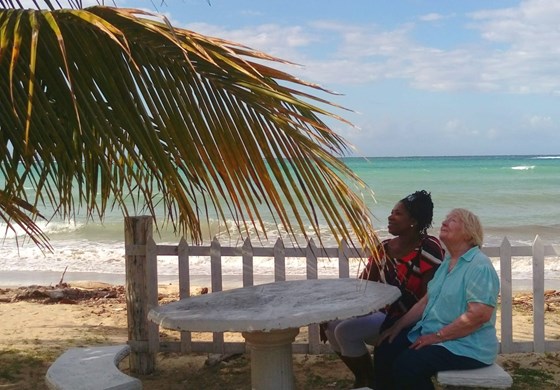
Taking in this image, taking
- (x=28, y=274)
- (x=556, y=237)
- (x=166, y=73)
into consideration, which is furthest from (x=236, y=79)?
(x=556, y=237)

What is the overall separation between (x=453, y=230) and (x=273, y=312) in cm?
117

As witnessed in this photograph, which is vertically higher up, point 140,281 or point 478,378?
point 140,281

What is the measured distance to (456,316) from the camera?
3625mm

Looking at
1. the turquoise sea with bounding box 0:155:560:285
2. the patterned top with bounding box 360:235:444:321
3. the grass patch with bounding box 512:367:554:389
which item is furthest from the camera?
the turquoise sea with bounding box 0:155:560:285

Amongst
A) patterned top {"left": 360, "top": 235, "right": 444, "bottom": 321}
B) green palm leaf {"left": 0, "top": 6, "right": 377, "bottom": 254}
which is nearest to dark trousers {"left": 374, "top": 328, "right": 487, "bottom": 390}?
patterned top {"left": 360, "top": 235, "right": 444, "bottom": 321}

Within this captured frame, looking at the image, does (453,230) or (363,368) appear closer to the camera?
(453,230)

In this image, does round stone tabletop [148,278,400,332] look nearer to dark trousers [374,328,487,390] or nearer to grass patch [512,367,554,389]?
dark trousers [374,328,487,390]

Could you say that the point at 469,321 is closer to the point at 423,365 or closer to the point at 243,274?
the point at 423,365

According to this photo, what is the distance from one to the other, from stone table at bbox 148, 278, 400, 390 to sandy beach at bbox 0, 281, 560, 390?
1.26m

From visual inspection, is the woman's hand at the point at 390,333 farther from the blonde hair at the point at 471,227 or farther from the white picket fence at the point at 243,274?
the white picket fence at the point at 243,274

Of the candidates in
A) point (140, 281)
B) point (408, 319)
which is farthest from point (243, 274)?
point (408, 319)

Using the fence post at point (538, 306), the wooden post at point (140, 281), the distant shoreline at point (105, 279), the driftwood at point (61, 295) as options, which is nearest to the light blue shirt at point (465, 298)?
the fence post at point (538, 306)

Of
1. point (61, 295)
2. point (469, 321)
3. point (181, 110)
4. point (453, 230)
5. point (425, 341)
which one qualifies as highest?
point (181, 110)

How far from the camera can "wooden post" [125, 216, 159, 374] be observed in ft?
17.0
